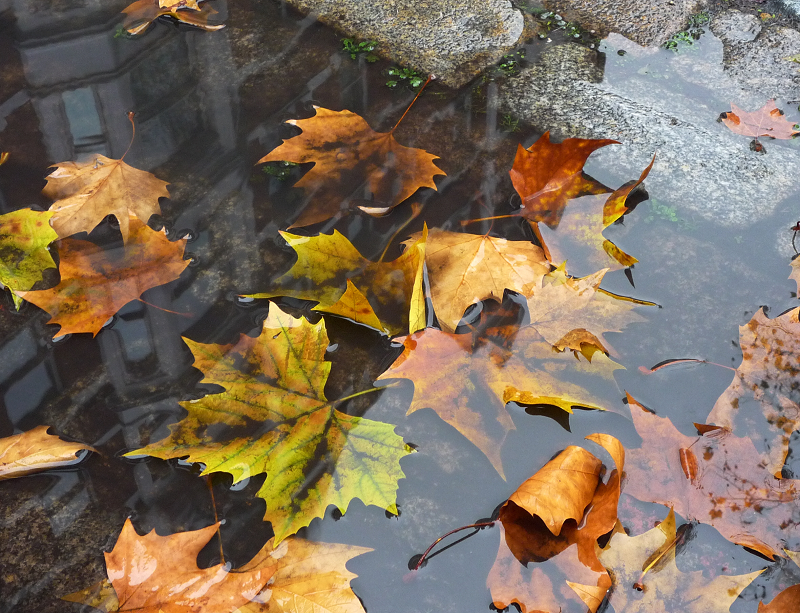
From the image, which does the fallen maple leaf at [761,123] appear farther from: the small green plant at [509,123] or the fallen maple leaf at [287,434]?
the fallen maple leaf at [287,434]

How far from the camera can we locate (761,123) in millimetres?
1691

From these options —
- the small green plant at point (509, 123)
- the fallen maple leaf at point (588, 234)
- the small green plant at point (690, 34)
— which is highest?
the small green plant at point (690, 34)

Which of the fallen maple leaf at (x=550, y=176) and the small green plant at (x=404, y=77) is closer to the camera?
the fallen maple leaf at (x=550, y=176)

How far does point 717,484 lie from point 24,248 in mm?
1721

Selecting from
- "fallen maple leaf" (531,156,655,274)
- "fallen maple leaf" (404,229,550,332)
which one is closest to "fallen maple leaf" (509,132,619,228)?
"fallen maple leaf" (531,156,655,274)

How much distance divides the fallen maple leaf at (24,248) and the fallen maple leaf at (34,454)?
39 cm

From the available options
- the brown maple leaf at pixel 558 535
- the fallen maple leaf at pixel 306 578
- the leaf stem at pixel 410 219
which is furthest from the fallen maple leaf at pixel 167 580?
the leaf stem at pixel 410 219

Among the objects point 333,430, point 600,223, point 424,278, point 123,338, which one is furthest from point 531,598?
point 123,338

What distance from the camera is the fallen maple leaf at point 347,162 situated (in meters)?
1.61

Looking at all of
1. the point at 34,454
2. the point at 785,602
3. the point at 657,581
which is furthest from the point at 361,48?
the point at 785,602

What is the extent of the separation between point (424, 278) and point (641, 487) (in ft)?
2.17

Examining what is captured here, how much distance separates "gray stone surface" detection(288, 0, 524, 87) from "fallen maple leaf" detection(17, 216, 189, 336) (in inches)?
39.2

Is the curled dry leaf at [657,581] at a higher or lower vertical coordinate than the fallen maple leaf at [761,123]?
lower

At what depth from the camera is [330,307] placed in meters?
1.37
